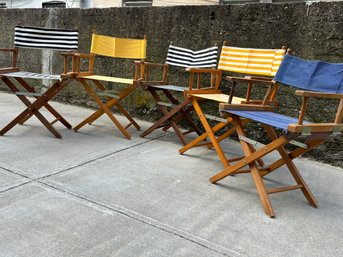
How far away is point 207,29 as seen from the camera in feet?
13.5

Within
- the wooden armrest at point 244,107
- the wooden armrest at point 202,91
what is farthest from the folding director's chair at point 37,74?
the wooden armrest at point 244,107

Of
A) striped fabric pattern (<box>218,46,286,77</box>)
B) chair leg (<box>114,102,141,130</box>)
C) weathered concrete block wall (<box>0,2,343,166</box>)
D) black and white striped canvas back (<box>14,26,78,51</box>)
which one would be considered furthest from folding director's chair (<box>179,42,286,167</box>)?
black and white striped canvas back (<box>14,26,78,51</box>)

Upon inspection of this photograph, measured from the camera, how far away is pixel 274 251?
188 centimetres

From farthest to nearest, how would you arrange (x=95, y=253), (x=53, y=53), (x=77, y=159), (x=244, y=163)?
(x=53, y=53) → (x=77, y=159) → (x=244, y=163) → (x=95, y=253)

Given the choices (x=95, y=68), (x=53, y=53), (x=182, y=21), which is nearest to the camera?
(x=182, y=21)

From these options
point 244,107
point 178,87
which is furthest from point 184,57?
point 244,107

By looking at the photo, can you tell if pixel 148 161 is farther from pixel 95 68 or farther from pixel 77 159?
pixel 95 68

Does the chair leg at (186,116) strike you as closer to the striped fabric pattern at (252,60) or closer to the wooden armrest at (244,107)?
the striped fabric pattern at (252,60)

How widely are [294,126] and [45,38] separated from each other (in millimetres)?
2986

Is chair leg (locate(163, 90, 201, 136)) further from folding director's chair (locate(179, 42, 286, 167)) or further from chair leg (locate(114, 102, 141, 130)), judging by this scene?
chair leg (locate(114, 102, 141, 130))

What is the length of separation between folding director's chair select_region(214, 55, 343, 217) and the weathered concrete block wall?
943 mm

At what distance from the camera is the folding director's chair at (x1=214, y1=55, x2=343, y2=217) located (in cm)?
221

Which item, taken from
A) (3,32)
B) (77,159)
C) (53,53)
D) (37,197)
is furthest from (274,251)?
(3,32)

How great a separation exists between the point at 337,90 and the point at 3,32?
18.4 feet
